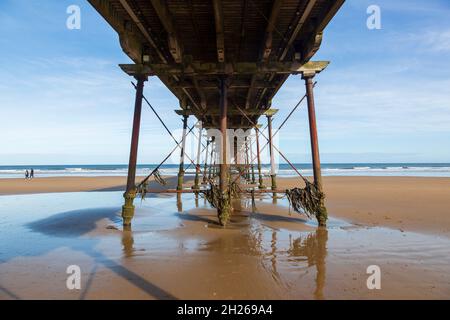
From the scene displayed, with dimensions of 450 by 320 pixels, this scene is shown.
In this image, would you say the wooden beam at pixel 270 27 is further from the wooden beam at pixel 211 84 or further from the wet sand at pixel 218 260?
the wet sand at pixel 218 260

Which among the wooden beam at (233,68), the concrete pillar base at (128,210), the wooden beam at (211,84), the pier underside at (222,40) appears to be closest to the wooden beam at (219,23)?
the pier underside at (222,40)

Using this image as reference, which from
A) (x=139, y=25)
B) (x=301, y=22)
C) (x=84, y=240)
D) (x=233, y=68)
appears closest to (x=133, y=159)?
(x=84, y=240)

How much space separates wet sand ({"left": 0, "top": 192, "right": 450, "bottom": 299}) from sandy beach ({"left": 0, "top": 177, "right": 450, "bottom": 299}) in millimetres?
15

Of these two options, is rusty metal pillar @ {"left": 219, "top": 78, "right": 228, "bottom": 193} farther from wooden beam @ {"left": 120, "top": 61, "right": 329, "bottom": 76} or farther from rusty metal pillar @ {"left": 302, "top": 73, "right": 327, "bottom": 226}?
rusty metal pillar @ {"left": 302, "top": 73, "right": 327, "bottom": 226}

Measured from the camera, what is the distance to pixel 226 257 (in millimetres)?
4367

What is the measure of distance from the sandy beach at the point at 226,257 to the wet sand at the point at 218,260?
1 centimetres

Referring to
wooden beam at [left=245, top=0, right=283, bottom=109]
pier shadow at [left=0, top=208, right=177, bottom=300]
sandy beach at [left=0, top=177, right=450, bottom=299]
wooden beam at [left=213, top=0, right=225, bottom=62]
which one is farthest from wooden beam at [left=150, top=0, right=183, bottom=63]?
pier shadow at [left=0, top=208, right=177, bottom=300]

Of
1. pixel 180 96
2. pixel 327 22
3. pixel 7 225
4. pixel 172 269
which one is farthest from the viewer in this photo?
A: pixel 180 96

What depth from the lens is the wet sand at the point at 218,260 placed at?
10.3ft

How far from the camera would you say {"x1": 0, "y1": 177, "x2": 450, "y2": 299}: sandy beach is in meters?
3.17
